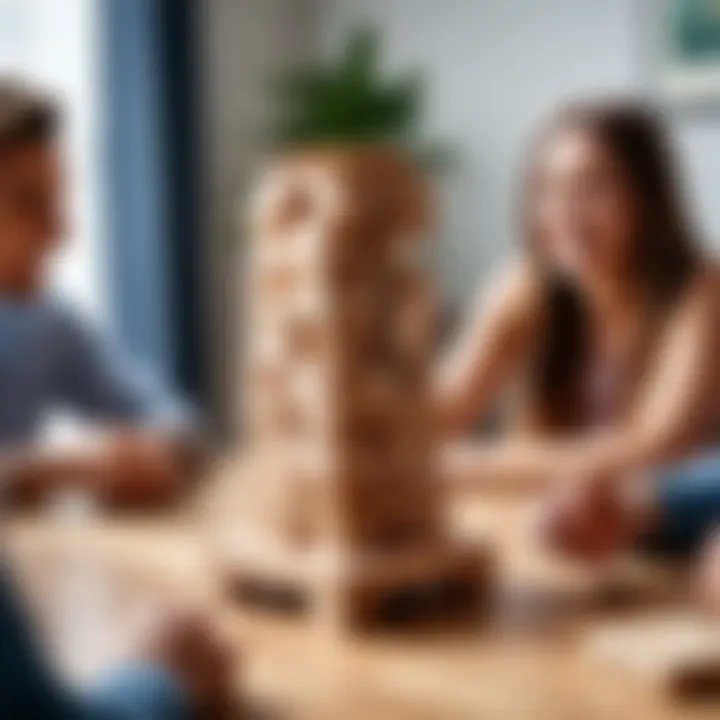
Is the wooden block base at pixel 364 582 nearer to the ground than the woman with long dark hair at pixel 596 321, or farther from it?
nearer to the ground

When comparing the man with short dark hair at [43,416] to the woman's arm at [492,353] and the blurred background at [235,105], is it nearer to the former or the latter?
the woman's arm at [492,353]

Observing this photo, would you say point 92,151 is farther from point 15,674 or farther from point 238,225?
point 15,674

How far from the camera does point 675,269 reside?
1.65m

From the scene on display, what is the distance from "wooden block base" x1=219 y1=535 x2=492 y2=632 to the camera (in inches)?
38.9

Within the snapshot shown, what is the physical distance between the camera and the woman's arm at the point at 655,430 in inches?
54.6

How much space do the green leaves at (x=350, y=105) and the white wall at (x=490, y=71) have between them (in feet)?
0.49

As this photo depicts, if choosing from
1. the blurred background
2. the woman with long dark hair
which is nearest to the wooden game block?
the woman with long dark hair

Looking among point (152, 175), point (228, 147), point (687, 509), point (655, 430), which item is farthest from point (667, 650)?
point (228, 147)

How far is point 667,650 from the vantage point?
0.84m

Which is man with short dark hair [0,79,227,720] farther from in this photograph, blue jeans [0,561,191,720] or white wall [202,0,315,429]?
white wall [202,0,315,429]

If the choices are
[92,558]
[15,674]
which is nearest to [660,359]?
[92,558]

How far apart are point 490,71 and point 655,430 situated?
1.66 meters

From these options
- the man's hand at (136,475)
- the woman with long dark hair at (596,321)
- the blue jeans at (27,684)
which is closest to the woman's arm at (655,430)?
the woman with long dark hair at (596,321)

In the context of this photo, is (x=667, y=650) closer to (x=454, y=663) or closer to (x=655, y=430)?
(x=454, y=663)
